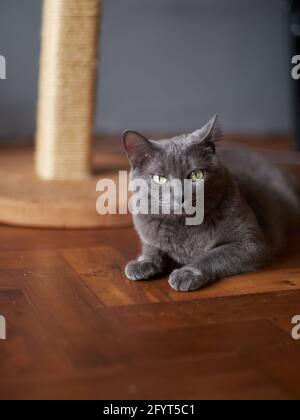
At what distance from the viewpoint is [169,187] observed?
1.43 metres

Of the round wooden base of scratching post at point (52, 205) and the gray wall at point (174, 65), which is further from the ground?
the gray wall at point (174, 65)

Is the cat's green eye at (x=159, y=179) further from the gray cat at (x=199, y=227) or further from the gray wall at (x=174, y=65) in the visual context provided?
the gray wall at (x=174, y=65)

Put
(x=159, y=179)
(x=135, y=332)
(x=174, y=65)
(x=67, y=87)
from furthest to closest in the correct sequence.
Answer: (x=174, y=65)
(x=67, y=87)
(x=159, y=179)
(x=135, y=332)

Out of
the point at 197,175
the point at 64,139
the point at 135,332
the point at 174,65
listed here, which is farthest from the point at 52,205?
the point at 174,65

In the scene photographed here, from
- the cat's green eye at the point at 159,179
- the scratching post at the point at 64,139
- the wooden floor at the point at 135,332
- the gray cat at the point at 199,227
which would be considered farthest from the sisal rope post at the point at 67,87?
the cat's green eye at the point at 159,179

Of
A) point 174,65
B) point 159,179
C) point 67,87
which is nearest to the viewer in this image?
point 159,179

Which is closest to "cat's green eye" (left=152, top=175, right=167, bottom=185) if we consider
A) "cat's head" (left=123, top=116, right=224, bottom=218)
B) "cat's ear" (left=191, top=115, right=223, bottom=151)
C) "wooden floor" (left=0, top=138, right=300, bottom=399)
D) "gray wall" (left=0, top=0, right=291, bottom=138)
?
"cat's head" (left=123, top=116, right=224, bottom=218)

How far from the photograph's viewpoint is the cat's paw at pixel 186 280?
1.45 m

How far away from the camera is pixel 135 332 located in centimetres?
127

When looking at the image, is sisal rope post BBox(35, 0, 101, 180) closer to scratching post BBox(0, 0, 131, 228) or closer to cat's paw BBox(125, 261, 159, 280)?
scratching post BBox(0, 0, 131, 228)

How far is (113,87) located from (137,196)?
6.02ft

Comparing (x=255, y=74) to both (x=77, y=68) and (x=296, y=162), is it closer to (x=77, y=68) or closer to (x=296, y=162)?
(x=296, y=162)

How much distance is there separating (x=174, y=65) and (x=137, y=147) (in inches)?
76.4

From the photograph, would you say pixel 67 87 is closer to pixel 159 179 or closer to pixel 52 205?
pixel 52 205
